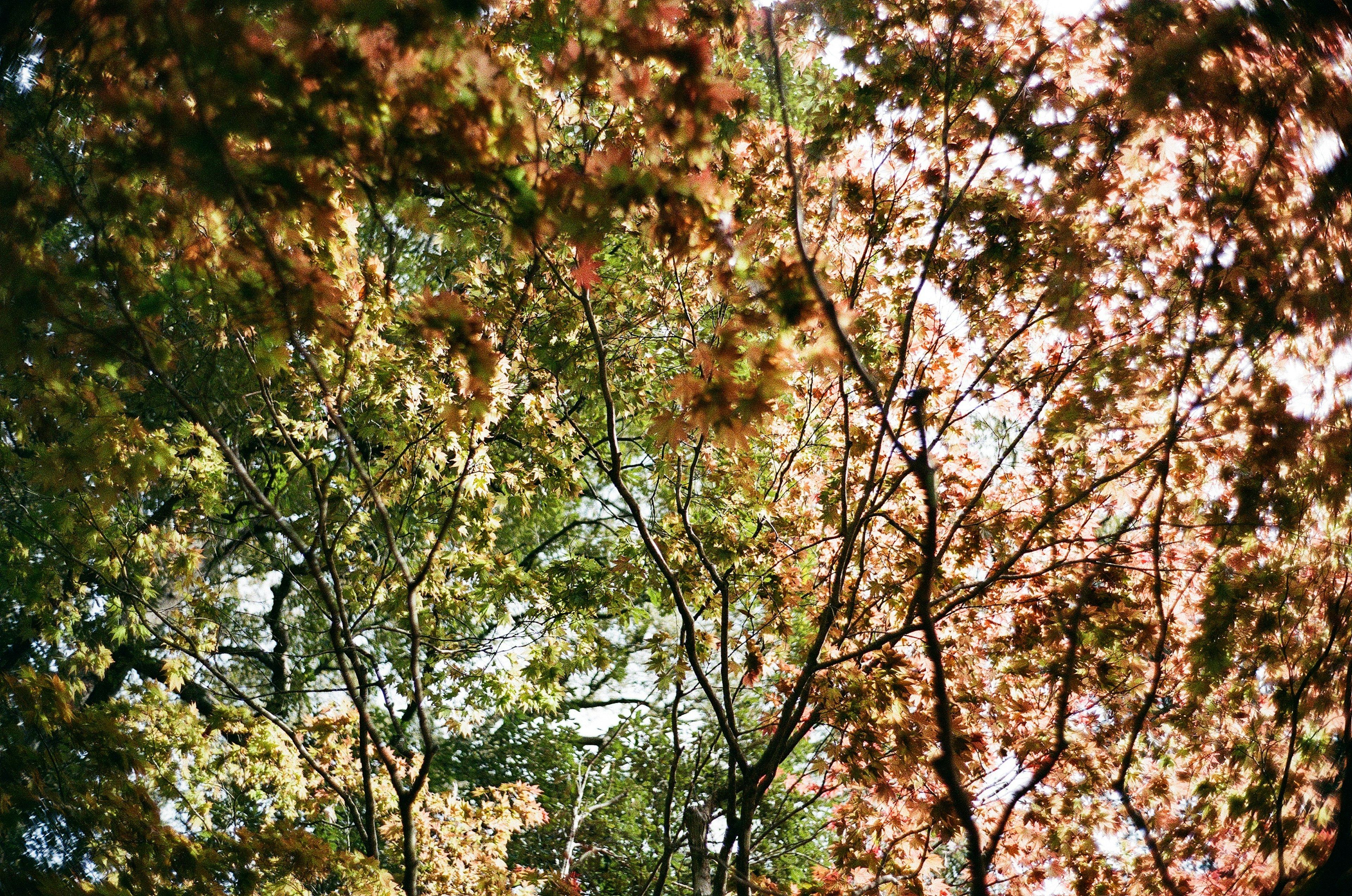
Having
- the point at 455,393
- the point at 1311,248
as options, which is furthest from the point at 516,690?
the point at 1311,248

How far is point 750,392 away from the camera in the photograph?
2.61 meters

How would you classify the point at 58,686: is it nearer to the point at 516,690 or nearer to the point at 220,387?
the point at 220,387

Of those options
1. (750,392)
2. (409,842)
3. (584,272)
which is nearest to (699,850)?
(409,842)

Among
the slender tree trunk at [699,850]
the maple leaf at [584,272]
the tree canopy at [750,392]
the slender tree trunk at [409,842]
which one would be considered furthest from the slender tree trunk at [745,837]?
the maple leaf at [584,272]

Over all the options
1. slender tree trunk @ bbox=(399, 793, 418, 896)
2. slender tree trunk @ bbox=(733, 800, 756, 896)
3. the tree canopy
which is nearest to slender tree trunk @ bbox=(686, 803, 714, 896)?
the tree canopy

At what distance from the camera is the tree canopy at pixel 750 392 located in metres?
2.42

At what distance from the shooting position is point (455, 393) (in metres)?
4.88

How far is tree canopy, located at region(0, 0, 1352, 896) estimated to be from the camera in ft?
7.95

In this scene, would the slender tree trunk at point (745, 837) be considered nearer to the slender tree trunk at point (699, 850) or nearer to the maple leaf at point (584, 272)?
the slender tree trunk at point (699, 850)

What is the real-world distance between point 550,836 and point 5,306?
10.5m

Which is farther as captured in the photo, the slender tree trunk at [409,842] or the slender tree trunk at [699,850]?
the slender tree trunk at [699,850]

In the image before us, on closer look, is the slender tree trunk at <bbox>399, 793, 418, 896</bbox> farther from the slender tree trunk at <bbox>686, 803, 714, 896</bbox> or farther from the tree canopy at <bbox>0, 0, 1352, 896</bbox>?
the slender tree trunk at <bbox>686, 803, 714, 896</bbox>

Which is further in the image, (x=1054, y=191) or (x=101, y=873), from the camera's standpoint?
(x=1054, y=191)

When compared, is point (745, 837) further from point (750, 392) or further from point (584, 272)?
point (584, 272)
